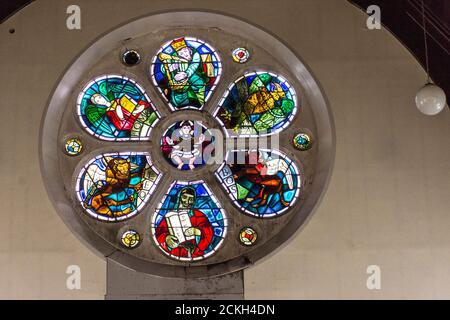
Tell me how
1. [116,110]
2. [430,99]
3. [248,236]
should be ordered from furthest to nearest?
[116,110]
[248,236]
[430,99]

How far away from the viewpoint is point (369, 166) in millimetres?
9445

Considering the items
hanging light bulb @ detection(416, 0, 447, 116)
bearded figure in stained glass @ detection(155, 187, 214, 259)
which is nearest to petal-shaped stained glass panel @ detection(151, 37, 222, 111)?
bearded figure in stained glass @ detection(155, 187, 214, 259)

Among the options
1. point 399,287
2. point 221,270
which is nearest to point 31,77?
point 221,270

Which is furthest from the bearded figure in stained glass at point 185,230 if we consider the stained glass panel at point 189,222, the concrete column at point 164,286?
the concrete column at point 164,286

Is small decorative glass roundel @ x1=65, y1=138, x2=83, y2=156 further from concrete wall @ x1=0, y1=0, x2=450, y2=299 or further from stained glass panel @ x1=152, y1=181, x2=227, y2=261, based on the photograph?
stained glass panel @ x1=152, y1=181, x2=227, y2=261

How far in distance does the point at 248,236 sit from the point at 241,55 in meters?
2.20

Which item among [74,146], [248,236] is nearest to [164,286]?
[248,236]

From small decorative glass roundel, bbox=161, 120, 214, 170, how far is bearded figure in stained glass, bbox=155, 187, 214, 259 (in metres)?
0.35

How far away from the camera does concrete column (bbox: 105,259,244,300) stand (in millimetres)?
9109

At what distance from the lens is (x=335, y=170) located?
30.9ft

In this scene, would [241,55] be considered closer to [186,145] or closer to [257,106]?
[257,106]

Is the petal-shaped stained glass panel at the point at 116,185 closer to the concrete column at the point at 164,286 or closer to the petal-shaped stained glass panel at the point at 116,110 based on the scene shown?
the petal-shaped stained glass panel at the point at 116,110

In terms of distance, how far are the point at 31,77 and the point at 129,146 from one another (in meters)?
1.36

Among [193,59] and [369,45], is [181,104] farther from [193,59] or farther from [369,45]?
[369,45]
